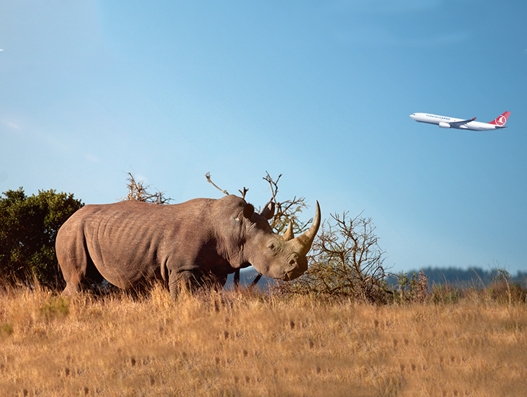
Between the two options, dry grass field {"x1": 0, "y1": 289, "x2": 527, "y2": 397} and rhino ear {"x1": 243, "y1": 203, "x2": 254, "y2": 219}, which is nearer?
dry grass field {"x1": 0, "y1": 289, "x2": 527, "y2": 397}

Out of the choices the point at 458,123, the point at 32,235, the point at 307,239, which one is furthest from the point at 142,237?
the point at 458,123

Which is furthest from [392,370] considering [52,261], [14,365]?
[52,261]

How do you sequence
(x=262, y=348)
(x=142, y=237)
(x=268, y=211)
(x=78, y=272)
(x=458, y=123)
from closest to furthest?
(x=262, y=348) → (x=142, y=237) → (x=268, y=211) → (x=78, y=272) → (x=458, y=123)

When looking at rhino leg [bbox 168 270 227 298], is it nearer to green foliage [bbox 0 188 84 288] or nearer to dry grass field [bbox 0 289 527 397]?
dry grass field [bbox 0 289 527 397]

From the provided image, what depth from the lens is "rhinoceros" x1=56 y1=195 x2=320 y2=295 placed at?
11.7m

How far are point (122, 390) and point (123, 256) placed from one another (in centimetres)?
397

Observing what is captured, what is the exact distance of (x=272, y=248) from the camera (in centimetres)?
1168

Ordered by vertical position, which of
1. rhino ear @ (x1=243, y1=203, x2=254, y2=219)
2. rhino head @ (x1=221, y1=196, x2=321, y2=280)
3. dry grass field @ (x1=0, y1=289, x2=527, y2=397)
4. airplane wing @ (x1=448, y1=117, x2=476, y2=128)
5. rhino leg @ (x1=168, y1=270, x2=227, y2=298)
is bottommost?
dry grass field @ (x1=0, y1=289, x2=527, y2=397)

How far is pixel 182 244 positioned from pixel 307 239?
2.20 metres

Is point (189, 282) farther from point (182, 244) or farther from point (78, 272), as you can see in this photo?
point (78, 272)

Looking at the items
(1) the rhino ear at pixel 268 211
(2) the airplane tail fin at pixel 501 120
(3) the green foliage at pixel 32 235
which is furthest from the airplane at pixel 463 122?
(1) the rhino ear at pixel 268 211

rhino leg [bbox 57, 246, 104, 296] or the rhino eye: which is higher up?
the rhino eye

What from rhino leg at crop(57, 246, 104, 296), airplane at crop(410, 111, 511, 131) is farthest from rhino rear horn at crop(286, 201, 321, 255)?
airplane at crop(410, 111, 511, 131)

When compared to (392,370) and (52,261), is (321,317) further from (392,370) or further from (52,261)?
(52,261)
